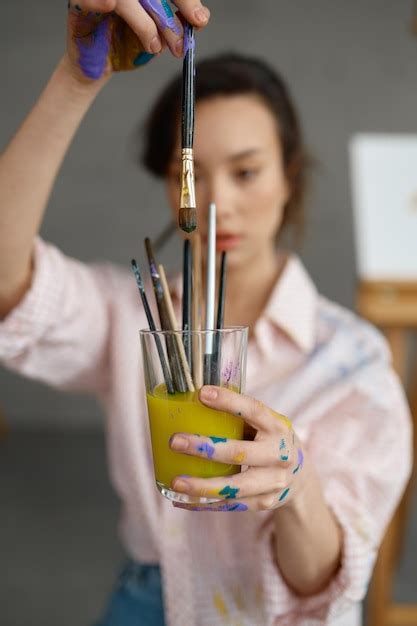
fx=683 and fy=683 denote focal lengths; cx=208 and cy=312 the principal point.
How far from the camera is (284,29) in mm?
2789

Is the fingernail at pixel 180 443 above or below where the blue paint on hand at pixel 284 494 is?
above

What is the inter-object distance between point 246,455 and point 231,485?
24 mm

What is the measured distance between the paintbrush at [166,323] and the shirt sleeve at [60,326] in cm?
27

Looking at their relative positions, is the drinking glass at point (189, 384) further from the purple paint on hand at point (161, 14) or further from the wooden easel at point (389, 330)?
the wooden easel at point (389, 330)

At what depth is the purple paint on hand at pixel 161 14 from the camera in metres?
0.47

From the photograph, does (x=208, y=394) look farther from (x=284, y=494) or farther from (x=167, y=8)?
(x=167, y=8)

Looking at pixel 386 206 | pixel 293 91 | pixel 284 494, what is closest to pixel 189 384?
pixel 284 494

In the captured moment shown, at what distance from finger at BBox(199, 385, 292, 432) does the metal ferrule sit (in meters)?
0.12

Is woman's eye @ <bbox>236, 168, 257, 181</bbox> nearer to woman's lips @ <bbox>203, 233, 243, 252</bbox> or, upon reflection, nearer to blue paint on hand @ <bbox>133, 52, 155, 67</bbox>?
woman's lips @ <bbox>203, 233, 243, 252</bbox>

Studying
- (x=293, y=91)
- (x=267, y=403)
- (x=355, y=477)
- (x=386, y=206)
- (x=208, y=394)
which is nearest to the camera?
(x=208, y=394)

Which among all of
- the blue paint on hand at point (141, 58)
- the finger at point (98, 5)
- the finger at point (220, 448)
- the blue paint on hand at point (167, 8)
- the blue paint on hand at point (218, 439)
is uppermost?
the finger at point (98, 5)

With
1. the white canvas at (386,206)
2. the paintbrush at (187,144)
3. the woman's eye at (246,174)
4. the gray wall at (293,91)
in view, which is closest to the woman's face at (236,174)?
the woman's eye at (246,174)

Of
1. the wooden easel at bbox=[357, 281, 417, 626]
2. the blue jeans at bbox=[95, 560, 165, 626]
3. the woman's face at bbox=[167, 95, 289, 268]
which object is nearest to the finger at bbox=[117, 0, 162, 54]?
the woman's face at bbox=[167, 95, 289, 268]

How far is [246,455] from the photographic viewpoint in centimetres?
44
